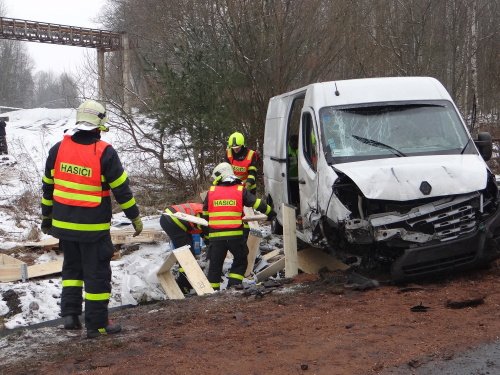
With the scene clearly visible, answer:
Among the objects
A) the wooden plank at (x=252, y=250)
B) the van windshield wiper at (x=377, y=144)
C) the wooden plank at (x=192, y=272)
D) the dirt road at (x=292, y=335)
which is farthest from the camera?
the wooden plank at (x=252, y=250)

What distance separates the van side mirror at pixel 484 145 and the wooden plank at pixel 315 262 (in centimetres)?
203

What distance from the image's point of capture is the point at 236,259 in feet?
24.1

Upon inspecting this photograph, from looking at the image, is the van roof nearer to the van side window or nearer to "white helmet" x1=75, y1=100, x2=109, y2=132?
the van side window

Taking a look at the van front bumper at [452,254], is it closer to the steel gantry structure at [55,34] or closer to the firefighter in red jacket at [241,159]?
the firefighter in red jacket at [241,159]

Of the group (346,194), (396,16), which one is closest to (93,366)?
(346,194)

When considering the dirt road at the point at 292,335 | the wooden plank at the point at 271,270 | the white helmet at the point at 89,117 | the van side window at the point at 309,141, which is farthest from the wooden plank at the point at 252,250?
the white helmet at the point at 89,117

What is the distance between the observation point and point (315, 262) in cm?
728

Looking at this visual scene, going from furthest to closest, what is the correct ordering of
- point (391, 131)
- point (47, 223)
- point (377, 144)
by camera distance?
point (391, 131)
point (377, 144)
point (47, 223)

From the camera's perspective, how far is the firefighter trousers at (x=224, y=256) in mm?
7262

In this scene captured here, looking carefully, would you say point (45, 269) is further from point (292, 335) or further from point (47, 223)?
point (292, 335)

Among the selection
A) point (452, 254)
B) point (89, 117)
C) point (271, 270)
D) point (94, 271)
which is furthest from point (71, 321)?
point (452, 254)

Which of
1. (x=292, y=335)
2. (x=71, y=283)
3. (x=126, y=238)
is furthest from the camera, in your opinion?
(x=126, y=238)

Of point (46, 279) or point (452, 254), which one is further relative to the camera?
point (46, 279)

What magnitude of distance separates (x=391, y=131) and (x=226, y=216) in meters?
2.18
